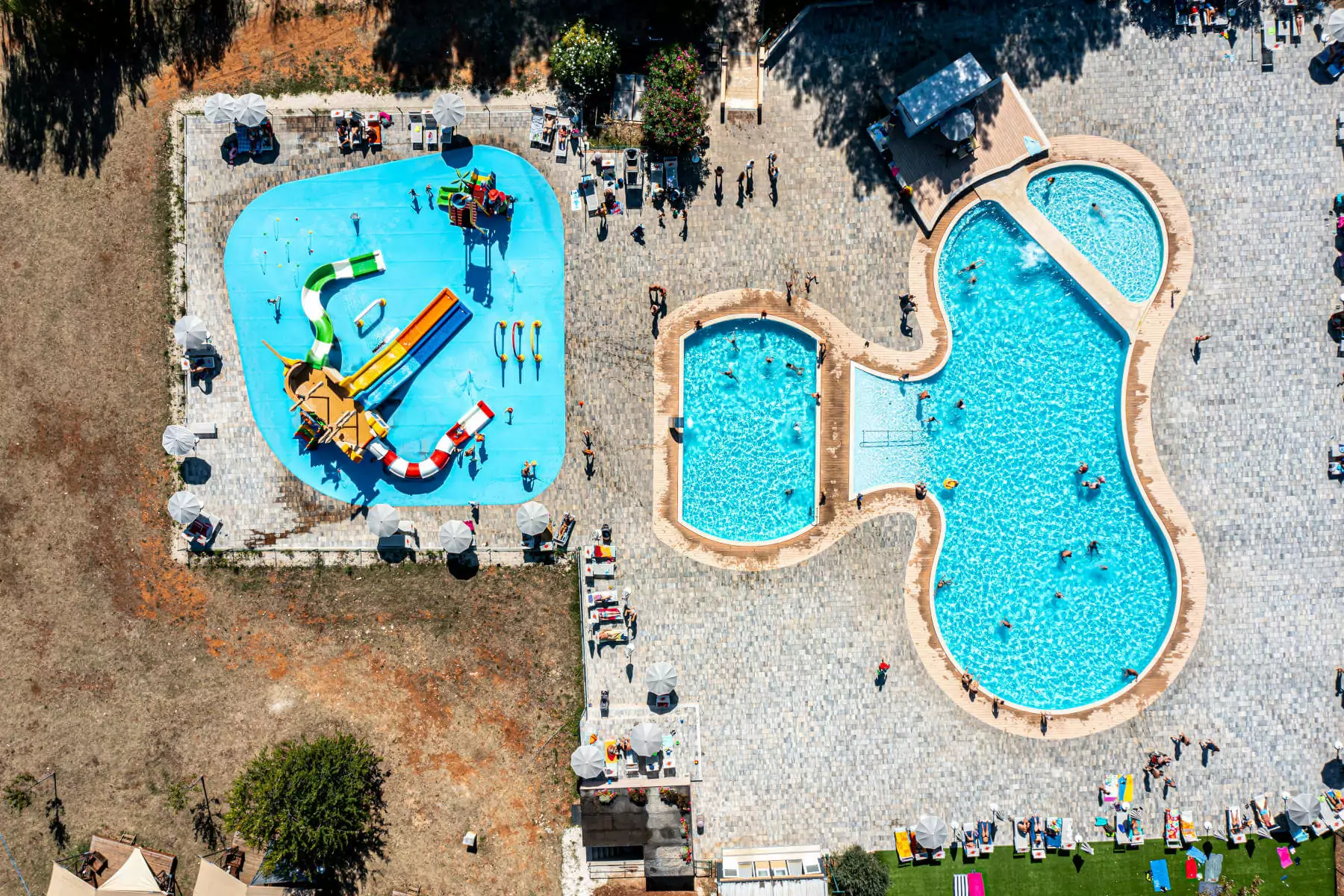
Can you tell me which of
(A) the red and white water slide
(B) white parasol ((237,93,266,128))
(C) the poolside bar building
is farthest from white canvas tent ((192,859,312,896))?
(C) the poolside bar building

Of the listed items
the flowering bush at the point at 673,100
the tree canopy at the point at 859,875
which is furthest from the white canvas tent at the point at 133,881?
the flowering bush at the point at 673,100

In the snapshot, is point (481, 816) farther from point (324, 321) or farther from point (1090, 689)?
point (1090, 689)

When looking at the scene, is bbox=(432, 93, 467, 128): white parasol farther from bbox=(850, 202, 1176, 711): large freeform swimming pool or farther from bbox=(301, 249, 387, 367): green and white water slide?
bbox=(850, 202, 1176, 711): large freeform swimming pool

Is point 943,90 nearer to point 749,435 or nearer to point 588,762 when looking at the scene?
point 749,435

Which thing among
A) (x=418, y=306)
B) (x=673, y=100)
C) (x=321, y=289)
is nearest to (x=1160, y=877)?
(x=673, y=100)

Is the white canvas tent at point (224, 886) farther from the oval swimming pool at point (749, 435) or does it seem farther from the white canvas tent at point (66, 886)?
the oval swimming pool at point (749, 435)

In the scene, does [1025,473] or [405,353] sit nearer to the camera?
[405,353]

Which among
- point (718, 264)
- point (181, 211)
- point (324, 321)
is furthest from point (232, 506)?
point (718, 264)
